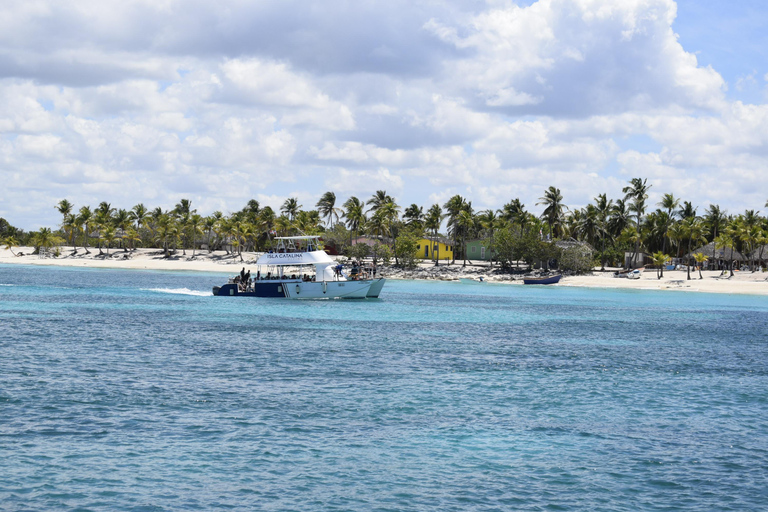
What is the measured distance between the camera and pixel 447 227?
13312 cm

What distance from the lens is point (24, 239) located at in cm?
16925

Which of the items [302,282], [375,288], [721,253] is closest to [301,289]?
[302,282]

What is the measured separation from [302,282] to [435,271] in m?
53.2

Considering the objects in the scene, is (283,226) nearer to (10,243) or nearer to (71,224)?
(71,224)

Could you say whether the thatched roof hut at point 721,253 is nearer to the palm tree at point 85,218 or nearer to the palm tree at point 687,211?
the palm tree at point 687,211

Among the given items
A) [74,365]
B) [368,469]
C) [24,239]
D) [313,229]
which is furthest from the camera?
[24,239]

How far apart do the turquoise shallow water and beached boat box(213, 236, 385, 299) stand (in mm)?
19694

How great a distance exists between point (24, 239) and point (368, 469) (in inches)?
6933

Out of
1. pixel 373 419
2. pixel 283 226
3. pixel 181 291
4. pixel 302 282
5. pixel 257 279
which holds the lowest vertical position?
pixel 373 419

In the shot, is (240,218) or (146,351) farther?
(240,218)

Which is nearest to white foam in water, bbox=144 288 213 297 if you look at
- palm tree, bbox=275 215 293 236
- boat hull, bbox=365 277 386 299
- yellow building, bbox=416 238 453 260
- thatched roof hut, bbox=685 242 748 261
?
boat hull, bbox=365 277 386 299

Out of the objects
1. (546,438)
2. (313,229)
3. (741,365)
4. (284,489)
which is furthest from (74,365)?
(313,229)

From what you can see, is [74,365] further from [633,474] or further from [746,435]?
[746,435]

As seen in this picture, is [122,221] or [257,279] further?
[122,221]
